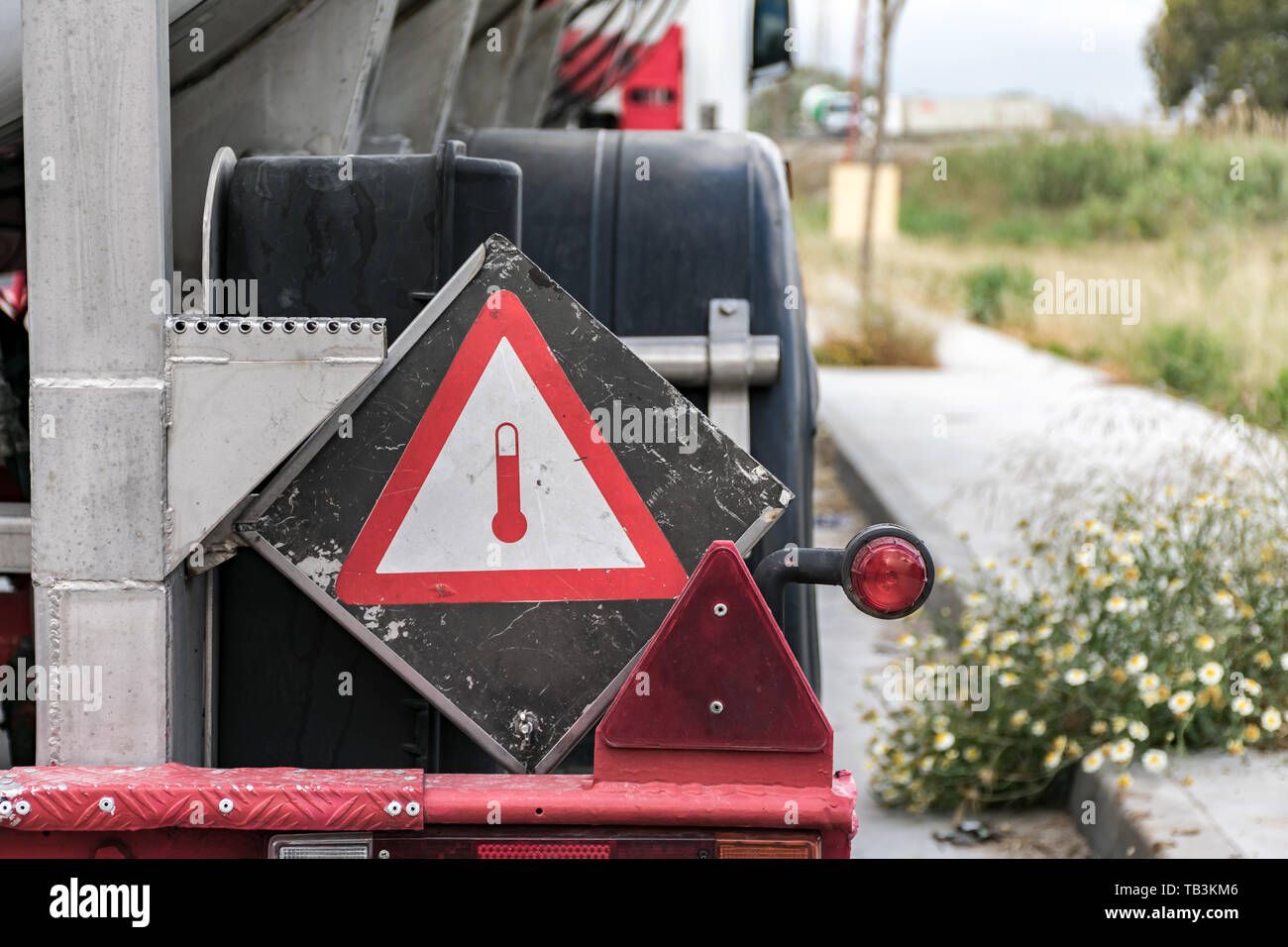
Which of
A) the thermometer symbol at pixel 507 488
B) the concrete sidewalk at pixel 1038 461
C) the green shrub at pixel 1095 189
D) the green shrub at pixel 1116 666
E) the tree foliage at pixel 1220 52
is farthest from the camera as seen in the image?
the tree foliage at pixel 1220 52

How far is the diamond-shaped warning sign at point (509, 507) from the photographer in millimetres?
1789

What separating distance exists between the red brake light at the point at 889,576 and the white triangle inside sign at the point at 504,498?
32 centimetres

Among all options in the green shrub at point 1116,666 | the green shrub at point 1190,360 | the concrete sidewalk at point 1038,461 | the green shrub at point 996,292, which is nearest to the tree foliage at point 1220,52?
the green shrub at point 996,292

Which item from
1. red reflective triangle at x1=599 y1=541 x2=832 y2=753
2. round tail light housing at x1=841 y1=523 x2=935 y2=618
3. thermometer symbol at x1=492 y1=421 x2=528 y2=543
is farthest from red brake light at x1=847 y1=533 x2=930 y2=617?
thermometer symbol at x1=492 y1=421 x2=528 y2=543

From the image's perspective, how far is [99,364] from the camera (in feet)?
5.62

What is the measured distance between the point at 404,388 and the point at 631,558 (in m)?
A: 0.37

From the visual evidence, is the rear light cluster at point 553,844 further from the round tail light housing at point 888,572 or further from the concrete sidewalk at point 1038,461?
the concrete sidewalk at point 1038,461

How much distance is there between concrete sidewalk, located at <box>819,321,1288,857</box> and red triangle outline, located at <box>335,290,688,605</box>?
1.77 m

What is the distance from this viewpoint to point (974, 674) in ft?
12.5

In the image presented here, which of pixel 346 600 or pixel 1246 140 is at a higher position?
pixel 1246 140

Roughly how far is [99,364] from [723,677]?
854 millimetres
